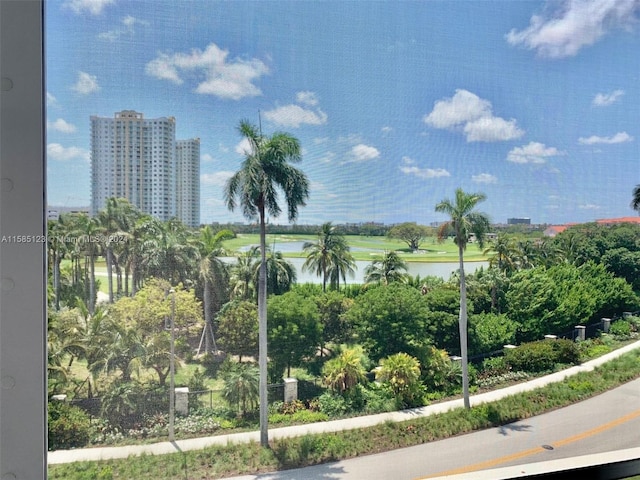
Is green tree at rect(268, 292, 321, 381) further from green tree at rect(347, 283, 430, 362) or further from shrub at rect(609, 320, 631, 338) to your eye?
shrub at rect(609, 320, 631, 338)

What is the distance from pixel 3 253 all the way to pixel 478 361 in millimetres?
1083

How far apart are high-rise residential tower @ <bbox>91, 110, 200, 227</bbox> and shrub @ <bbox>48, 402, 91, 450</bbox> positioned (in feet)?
1.21

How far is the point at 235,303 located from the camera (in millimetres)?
907

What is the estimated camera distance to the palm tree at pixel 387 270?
3.50 feet

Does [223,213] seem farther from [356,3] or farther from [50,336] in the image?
[356,3]

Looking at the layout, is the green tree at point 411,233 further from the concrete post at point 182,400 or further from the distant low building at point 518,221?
the concrete post at point 182,400

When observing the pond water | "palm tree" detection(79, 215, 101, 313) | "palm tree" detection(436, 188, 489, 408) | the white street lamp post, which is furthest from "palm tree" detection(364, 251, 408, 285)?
"palm tree" detection(79, 215, 101, 313)

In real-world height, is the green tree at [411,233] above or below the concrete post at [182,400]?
above

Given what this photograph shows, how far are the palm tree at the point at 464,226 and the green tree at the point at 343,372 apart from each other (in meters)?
0.29

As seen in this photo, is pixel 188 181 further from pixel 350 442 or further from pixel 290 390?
pixel 350 442

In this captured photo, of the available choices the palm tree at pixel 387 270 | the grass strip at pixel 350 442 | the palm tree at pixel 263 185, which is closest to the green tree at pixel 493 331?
the grass strip at pixel 350 442

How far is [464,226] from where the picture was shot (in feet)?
3.59

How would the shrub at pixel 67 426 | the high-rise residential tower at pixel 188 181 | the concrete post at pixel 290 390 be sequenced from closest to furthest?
the shrub at pixel 67 426 < the high-rise residential tower at pixel 188 181 < the concrete post at pixel 290 390

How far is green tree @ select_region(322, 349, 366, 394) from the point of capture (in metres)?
1.02
